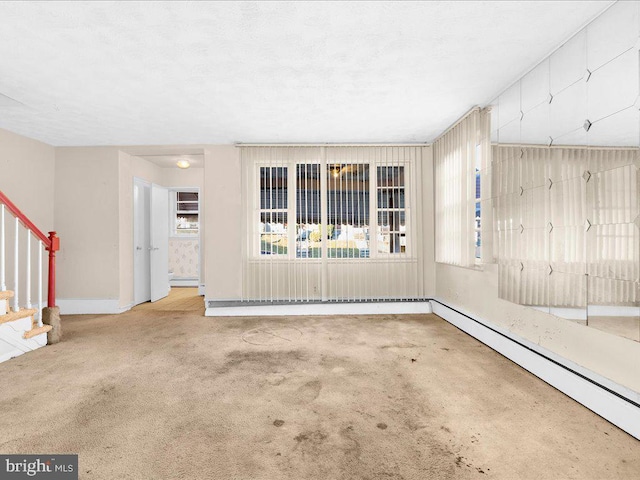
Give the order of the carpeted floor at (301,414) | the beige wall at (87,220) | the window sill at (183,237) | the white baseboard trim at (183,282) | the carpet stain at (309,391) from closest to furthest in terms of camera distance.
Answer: the carpeted floor at (301,414) → the carpet stain at (309,391) → the beige wall at (87,220) → the window sill at (183,237) → the white baseboard trim at (183,282)

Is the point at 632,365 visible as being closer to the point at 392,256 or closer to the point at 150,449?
the point at 150,449

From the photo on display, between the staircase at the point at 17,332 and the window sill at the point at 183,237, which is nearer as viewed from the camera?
the staircase at the point at 17,332

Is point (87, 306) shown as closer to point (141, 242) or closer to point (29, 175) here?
point (141, 242)

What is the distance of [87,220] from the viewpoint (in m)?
5.52

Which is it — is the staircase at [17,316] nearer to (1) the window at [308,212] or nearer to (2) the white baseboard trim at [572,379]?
(1) the window at [308,212]

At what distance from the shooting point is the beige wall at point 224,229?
5.41 m

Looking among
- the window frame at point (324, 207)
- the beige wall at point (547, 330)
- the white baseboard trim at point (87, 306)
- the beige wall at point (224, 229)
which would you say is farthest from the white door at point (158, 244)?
the beige wall at point (547, 330)

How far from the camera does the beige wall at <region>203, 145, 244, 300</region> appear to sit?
5414 mm

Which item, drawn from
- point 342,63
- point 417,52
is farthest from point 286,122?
point 417,52

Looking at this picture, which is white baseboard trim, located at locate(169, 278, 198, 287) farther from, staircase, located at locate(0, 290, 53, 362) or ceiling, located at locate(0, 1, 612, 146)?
ceiling, located at locate(0, 1, 612, 146)

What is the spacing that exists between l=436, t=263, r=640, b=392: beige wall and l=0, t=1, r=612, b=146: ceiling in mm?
2217

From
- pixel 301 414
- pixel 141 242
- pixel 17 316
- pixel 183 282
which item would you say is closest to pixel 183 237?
pixel 183 282

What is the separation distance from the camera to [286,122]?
14.6 feet

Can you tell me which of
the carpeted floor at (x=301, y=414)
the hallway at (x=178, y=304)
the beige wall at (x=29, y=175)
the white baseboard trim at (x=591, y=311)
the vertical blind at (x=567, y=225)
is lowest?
the carpeted floor at (x=301, y=414)
